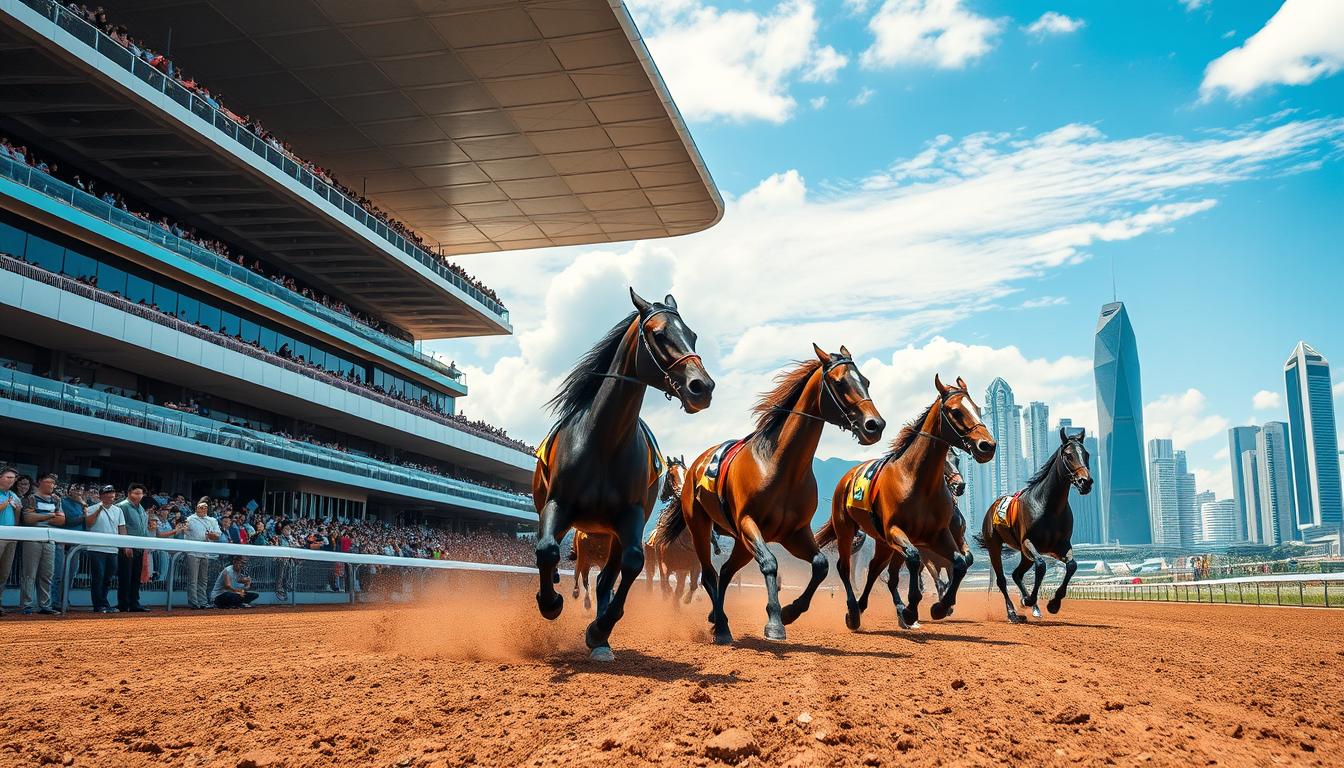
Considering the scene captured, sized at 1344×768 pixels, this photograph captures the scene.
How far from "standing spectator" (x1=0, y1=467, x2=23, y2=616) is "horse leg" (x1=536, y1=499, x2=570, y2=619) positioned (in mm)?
7334

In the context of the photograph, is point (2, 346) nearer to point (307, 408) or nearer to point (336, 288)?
point (307, 408)

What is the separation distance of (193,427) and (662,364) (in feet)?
74.5

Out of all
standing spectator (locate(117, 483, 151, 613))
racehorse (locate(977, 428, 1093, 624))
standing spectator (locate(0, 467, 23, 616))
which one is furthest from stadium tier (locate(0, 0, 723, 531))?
racehorse (locate(977, 428, 1093, 624))

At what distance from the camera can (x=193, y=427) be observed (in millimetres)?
26281

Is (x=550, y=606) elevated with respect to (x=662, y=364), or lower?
lower

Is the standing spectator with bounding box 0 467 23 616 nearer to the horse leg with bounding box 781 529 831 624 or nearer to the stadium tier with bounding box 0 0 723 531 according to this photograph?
the horse leg with bounding box 781 529 831 624

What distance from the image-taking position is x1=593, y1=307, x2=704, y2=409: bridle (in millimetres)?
6977

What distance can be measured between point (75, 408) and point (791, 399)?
62.4ft

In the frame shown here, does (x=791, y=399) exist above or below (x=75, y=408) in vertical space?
below

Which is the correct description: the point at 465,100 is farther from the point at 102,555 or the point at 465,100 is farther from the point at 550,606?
the point at 550,606

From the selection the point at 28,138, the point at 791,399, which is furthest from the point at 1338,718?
the point at 28,138

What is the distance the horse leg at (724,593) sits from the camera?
898 centimetres

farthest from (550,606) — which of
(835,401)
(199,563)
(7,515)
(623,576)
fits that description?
(199,563)

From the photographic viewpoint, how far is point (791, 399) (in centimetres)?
977
